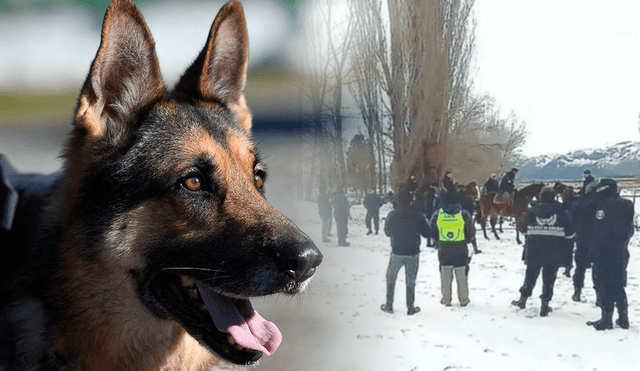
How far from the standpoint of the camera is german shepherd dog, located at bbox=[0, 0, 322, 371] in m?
1.24

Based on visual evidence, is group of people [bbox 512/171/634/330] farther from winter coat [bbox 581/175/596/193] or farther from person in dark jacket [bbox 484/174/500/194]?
person in dark jacket [bbox 484/174/500/194]

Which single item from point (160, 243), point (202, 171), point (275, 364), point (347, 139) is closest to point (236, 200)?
point (202, 171)

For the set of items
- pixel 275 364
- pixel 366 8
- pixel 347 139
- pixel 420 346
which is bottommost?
pixel 420 346

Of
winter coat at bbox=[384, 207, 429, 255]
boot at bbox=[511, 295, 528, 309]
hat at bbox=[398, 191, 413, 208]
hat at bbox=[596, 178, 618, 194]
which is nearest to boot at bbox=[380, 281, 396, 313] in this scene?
winter coat at bbox=[384, 207, 429, 255]

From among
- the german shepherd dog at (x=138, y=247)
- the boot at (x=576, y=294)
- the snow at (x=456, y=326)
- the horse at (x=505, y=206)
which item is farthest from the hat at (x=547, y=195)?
the german shepherd dog at (x=138, y=247)

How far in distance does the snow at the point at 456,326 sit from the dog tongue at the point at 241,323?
154 inches

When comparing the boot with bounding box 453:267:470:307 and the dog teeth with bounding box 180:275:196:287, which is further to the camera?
the boot with bounding box 453:267:470:307

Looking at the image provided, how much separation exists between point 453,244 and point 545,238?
110 cm

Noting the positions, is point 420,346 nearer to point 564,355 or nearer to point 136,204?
point 564,355

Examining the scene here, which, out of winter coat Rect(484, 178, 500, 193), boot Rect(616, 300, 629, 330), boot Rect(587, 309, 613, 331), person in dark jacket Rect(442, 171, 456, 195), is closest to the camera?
boot Rect(616, 300, 629, 330)

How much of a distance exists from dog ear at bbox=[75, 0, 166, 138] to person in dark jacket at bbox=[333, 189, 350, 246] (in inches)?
208

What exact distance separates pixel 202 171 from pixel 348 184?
542 centimetres

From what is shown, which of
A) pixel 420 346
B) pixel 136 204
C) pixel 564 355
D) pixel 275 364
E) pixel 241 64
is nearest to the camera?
pixel 136 204

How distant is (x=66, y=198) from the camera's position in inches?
53.1
